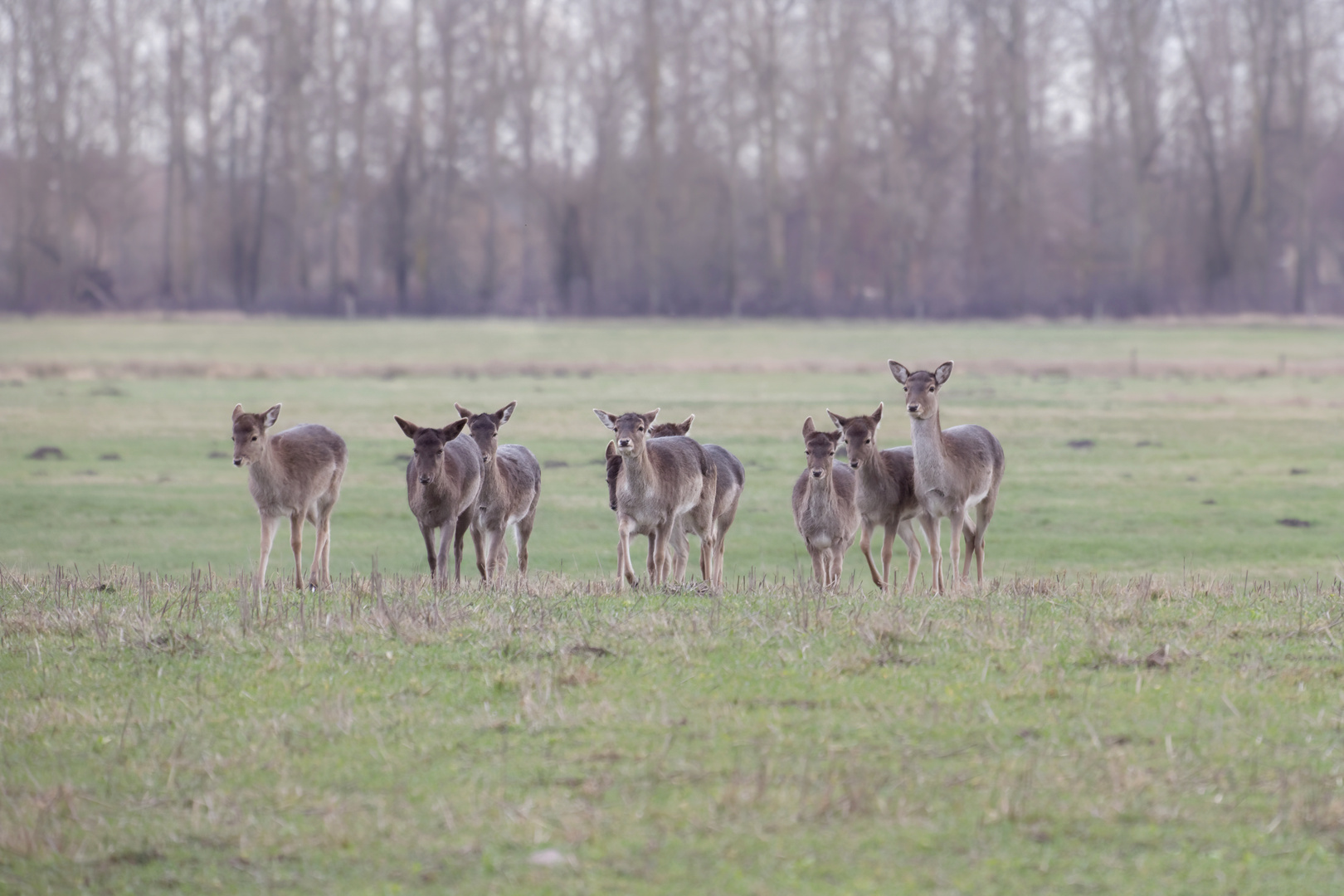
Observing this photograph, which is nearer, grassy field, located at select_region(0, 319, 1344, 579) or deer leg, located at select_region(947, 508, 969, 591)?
deer leg, located at select_region(947, 508, 969, 591)

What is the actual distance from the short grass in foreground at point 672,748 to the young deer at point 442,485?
337cm

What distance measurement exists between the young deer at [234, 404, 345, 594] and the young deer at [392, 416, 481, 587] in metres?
1.06

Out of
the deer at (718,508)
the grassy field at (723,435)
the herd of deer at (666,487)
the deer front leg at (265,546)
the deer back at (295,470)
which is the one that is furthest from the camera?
the grassy field at (723,435)

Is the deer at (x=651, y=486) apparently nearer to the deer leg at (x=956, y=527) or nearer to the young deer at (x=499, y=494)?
the young deer at (x=499, y=494)

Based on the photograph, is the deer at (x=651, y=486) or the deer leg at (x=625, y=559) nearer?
the deer leg at (x=625, y=559)

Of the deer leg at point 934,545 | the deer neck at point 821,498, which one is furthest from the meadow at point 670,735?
the deer neck at point 821,498

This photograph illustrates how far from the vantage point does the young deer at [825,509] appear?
14.1 meters

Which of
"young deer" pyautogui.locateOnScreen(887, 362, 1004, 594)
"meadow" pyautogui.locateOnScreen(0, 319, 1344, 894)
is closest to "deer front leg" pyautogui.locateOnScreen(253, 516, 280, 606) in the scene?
"meadow" pyautogui.locateOnScreen(0, 319, 1344, 894)

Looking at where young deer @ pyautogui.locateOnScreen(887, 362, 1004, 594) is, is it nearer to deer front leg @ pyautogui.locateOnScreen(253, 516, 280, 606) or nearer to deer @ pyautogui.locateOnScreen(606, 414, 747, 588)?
deer @ pyautogui.locateOnScreen(606, 414, 747, 588)

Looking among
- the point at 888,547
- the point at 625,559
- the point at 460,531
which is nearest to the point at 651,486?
the point at 625,559

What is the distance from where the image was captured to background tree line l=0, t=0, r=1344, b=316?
2827 inches

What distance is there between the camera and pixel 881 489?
1492 centimetres

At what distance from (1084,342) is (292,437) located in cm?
4249

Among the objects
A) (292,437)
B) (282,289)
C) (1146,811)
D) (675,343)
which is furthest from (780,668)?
(282,289)
